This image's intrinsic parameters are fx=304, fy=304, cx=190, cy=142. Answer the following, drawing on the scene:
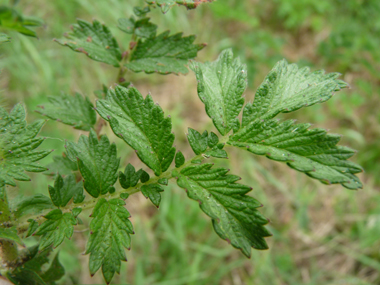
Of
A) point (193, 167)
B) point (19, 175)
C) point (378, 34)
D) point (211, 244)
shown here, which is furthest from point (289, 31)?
point (19, 175)

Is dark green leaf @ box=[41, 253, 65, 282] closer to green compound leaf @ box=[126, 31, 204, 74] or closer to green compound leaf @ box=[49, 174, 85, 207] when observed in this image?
green compound leaf @ box=[49, 174, 85, 207]

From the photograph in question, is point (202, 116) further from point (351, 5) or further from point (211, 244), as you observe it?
point (351, 5)

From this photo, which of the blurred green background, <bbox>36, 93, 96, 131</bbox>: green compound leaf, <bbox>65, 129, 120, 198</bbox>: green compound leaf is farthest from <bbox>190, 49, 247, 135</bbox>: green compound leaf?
the blurred green background

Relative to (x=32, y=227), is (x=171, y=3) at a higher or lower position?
higher

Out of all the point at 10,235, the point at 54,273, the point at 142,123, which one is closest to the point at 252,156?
the point at 142,123

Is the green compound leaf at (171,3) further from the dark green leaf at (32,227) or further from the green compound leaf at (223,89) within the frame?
the dark green leaf at (32,227)

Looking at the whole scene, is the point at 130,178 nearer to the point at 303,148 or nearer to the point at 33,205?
the point at 33,205
